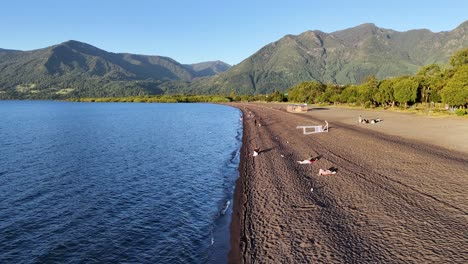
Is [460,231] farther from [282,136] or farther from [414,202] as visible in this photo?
[282,136]

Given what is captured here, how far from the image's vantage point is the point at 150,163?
43.8 metres

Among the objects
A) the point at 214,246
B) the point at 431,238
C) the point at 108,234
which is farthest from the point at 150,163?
the point at 431,238

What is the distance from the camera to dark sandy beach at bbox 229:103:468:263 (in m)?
16.3

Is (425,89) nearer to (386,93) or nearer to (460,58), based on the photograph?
(386,93)

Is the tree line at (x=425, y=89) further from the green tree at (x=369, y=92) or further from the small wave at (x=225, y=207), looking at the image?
the small wave at (x=225, y=207)

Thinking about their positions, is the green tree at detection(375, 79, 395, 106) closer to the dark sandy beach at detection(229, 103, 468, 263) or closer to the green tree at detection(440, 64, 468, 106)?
the green tree at detection(440, 64, 468, 106)

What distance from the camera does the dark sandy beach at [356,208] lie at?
642 inches

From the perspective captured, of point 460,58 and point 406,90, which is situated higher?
point 460,58

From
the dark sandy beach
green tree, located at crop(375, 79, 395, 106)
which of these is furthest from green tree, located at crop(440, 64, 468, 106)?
the dark sandy beach

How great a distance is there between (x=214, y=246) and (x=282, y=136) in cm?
4364

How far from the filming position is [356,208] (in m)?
22.0

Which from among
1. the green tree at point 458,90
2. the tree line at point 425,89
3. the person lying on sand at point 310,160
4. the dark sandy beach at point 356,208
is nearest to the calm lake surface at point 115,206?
the dark sandy beach at point 356,208

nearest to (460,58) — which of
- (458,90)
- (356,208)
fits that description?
(458,90)

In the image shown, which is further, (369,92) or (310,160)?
Result: (369,92)
